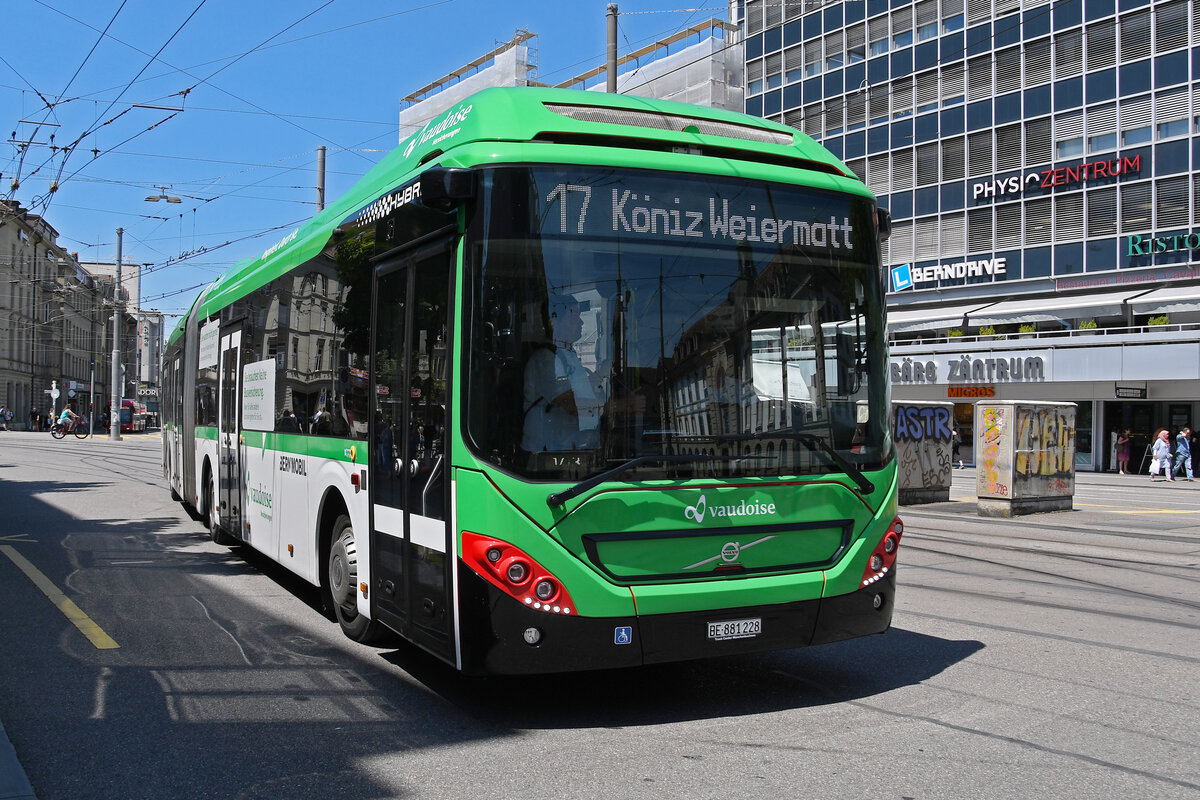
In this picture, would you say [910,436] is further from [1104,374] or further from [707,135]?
[1104,374]

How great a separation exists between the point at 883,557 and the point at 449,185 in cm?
305

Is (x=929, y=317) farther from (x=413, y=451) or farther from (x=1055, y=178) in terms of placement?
(x=413, y=451)

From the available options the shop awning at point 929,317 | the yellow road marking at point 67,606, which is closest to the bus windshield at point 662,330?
the yellow road marking at point 67,606

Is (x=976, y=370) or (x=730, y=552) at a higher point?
(x=976, y=370)

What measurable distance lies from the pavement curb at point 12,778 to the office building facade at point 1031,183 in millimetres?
27308

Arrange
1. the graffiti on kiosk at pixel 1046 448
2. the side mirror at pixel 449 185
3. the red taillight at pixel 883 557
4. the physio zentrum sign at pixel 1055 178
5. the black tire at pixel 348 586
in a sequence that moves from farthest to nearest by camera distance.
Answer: the physio zentrum sign at pixel 1055 178, the graffiti on kiosk at pixel 1046 448, the black tire at pixel 348 586, the red taillight at pixel 883 557, the side mirror at pixel 449 185

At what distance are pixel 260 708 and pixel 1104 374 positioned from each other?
3450 centimetres

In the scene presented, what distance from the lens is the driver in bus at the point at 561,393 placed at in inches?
203

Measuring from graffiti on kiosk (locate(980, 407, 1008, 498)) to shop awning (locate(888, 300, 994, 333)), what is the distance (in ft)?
77.0

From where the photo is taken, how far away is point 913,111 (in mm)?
41781

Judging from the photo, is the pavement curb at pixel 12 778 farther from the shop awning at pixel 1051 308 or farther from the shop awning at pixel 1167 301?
the shop awning at pixel 1051 308

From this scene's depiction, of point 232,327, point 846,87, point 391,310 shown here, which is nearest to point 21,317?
point 846,87

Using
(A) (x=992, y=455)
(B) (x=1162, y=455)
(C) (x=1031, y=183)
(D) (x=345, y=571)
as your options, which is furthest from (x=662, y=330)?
(C) (x=1031, y=183)

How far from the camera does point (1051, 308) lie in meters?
36.8
